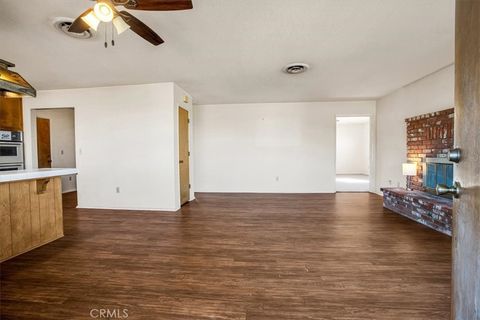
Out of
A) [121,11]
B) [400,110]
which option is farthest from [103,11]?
[400,110]

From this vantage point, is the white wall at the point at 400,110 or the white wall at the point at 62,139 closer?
the white wall at the point at 400,110

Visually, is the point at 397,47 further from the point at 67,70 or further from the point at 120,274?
the point at 67,70

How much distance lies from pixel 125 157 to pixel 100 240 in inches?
73.1

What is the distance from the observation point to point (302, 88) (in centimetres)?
436

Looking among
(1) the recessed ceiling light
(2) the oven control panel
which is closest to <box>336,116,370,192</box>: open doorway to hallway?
(1) the recessed ceiling light

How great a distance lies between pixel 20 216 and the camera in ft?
7.47

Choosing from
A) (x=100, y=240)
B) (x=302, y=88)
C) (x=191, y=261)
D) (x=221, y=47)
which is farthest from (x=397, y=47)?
(x=100, y=240)

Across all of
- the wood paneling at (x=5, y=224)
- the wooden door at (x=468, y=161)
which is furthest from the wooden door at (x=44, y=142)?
the wooden door at (x=468, y=161)

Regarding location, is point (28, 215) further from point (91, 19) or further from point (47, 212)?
point (91, 19)

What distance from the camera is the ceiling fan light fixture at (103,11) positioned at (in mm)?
1612

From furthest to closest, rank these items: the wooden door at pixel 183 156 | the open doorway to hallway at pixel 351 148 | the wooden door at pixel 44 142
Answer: the open doorway to hallway at pixel 351 148
the wooden door at pixel 44 142
the wooden door at pixel 183 156

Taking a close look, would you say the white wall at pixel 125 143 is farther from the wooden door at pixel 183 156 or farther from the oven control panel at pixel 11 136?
the oven control panel at pixel 11 136

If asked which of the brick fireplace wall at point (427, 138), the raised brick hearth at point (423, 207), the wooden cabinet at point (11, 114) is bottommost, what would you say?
the raised brick hearth at point (423, 207)

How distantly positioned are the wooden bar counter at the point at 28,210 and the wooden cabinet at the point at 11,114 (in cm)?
275
